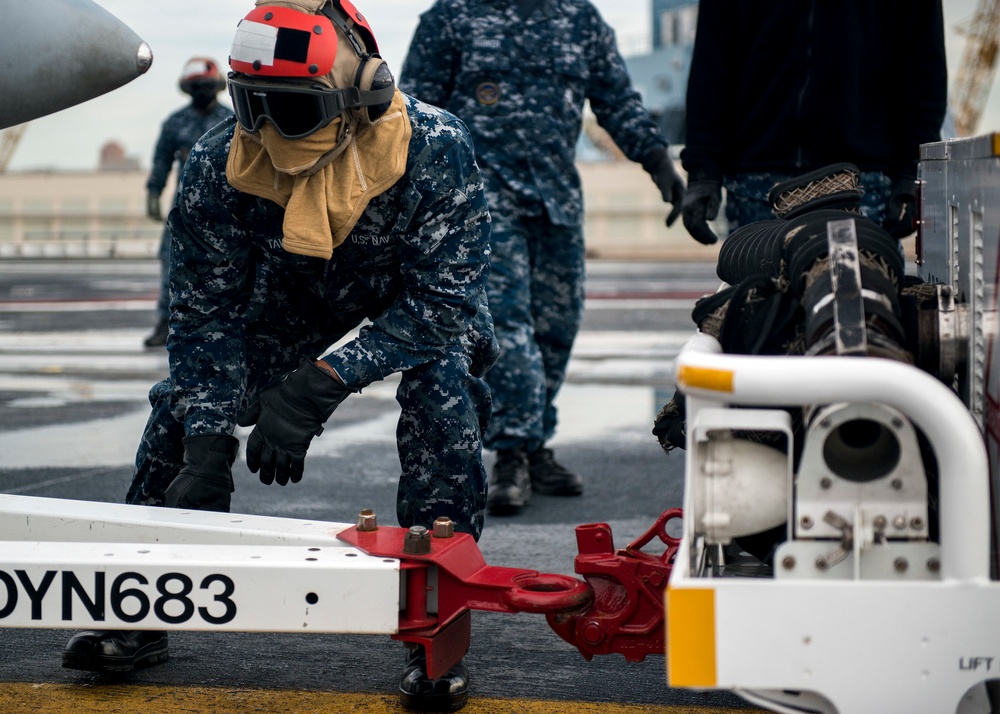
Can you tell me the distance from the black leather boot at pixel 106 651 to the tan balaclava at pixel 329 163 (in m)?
0.88

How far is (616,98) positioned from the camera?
4.66 metres

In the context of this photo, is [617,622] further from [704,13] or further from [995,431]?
[704,13]

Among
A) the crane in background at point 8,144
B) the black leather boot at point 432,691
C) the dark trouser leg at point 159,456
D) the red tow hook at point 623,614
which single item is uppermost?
the crane in background at point 8,144

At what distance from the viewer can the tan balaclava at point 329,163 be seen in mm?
2574

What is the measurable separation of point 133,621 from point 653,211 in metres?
36.5

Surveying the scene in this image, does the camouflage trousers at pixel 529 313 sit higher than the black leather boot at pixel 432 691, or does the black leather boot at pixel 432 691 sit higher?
the camouflage trousers at pixel 529 313

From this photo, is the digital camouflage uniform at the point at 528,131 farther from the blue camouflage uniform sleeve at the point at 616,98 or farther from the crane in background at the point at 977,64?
the crane in background at the point at 977,64

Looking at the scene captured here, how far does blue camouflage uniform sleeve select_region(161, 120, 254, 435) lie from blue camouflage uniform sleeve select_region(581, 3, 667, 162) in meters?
2.06

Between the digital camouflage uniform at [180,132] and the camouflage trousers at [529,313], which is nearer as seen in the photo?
the camouflage trousers at [529,313]

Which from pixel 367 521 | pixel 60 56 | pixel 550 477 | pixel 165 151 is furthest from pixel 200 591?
pixel 165 151

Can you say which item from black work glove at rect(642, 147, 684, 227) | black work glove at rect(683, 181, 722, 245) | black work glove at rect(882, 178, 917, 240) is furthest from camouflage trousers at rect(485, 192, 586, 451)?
black work glove at rect(882, 178, 917, 240)

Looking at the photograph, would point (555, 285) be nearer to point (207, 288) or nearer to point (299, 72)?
point (207, 288)

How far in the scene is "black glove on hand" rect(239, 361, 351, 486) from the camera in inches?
100

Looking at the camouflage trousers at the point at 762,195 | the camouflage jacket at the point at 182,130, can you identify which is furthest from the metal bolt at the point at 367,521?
the camouflage jacket at the point at 182,130
